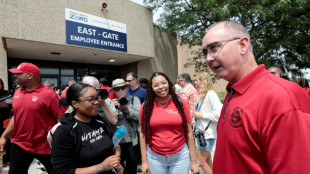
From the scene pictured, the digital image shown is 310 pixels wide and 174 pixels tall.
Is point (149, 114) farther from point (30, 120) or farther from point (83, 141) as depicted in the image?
point (30, 120)

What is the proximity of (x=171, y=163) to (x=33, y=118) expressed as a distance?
2.09 metres

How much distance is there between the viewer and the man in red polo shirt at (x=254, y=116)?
0.78 metres

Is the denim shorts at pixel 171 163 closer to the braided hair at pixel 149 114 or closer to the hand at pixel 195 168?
the hand at pixel 195 168

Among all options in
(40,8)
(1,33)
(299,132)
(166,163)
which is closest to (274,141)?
(299,132)

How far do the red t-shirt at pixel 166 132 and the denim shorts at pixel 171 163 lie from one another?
0.05 metres

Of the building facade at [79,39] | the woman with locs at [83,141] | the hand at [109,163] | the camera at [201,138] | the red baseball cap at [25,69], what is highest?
the building facade at [79,39]

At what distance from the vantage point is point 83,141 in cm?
181

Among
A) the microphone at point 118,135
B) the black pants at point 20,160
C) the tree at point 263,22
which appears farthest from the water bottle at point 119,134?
the tree at point 263,22

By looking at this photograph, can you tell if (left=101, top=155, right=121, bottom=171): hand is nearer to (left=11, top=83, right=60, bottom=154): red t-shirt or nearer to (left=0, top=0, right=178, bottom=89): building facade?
(left=11, top=83, right=60, bottom=154): red t-shirt

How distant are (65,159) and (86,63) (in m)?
11.0

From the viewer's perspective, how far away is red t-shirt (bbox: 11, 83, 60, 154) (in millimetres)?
2910

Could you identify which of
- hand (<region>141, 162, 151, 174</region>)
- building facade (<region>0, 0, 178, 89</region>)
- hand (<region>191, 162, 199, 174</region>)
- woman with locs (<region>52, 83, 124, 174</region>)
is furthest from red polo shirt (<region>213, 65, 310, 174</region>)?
building facade (<region>0, 0, 178, 89</region>)

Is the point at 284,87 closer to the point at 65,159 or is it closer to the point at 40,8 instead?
the point at 65,159

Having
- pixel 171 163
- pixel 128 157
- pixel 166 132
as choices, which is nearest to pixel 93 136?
pixel 166 132
